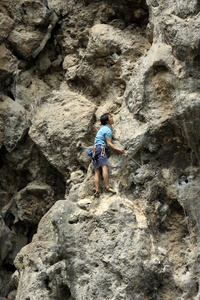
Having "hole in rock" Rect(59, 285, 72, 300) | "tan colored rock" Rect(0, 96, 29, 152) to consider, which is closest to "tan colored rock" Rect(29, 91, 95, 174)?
"tan colored rock" Rect(0, 96, 29, 152)

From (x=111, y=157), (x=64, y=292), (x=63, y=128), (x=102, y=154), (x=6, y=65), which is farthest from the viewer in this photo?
(x=6, y=65)

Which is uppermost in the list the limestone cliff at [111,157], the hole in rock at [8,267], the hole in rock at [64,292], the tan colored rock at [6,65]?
the tan colored rock at [6,65]

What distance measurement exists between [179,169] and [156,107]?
4.39 feet

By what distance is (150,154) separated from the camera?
8180 millimetres

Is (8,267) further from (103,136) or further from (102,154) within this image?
(103,136)

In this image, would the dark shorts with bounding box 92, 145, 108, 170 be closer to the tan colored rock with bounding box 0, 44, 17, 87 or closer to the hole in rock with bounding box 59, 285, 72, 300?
the hole in rock with bounding box 59, 285, 72, 300

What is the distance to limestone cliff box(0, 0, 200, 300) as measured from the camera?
24.4 ft

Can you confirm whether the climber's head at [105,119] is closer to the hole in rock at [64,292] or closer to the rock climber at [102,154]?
the rock climber at [102,154]

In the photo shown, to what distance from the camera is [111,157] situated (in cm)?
835

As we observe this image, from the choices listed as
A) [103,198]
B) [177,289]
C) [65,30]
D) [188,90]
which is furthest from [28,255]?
[65,30]

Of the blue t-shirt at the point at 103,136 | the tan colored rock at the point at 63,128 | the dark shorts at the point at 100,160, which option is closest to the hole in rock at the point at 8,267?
the tan colored rock at the point at 63,128

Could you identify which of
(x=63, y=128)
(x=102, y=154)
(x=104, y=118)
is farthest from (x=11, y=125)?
(x=102, y=154)

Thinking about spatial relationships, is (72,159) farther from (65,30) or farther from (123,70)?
(65,30)

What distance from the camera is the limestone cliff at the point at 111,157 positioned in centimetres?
744
